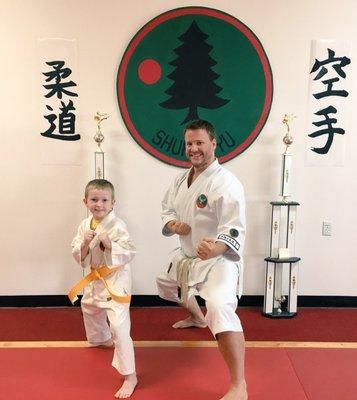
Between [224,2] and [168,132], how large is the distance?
1.01 metres

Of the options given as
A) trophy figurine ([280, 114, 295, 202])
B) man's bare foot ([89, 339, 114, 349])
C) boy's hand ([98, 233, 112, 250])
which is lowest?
man's bare foot ([89, 339, 114, 349])

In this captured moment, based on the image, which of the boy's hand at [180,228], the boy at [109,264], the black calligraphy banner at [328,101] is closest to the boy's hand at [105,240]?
the boy at [109,264]

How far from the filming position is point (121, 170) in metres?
3.11

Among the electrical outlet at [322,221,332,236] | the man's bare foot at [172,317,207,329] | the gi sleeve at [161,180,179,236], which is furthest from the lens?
the electrical outlet at [322,221,332,236]

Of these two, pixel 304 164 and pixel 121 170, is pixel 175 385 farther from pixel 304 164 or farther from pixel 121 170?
pixel 304 164

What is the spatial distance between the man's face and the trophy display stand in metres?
0.85

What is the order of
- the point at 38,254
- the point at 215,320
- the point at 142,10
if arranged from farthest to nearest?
the point at 38,254 < the point at 142,10 < the point at 215,320

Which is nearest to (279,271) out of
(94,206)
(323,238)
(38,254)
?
(323,238)

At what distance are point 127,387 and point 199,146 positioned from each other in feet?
4.30

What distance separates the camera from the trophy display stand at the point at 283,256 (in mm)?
2936

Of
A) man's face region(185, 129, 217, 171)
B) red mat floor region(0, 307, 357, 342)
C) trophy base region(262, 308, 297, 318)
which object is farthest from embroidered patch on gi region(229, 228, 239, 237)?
trophy base region(262, 308, 297, 318)

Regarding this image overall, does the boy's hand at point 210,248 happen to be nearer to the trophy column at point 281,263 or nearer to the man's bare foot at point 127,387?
the man's bare foot at point 127,387

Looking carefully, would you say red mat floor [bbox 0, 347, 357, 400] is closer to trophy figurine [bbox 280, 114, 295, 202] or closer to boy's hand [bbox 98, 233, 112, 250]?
boy's hand [bbox 98, 233, 112, 250]

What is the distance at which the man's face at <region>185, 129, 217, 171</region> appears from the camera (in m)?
2.25
